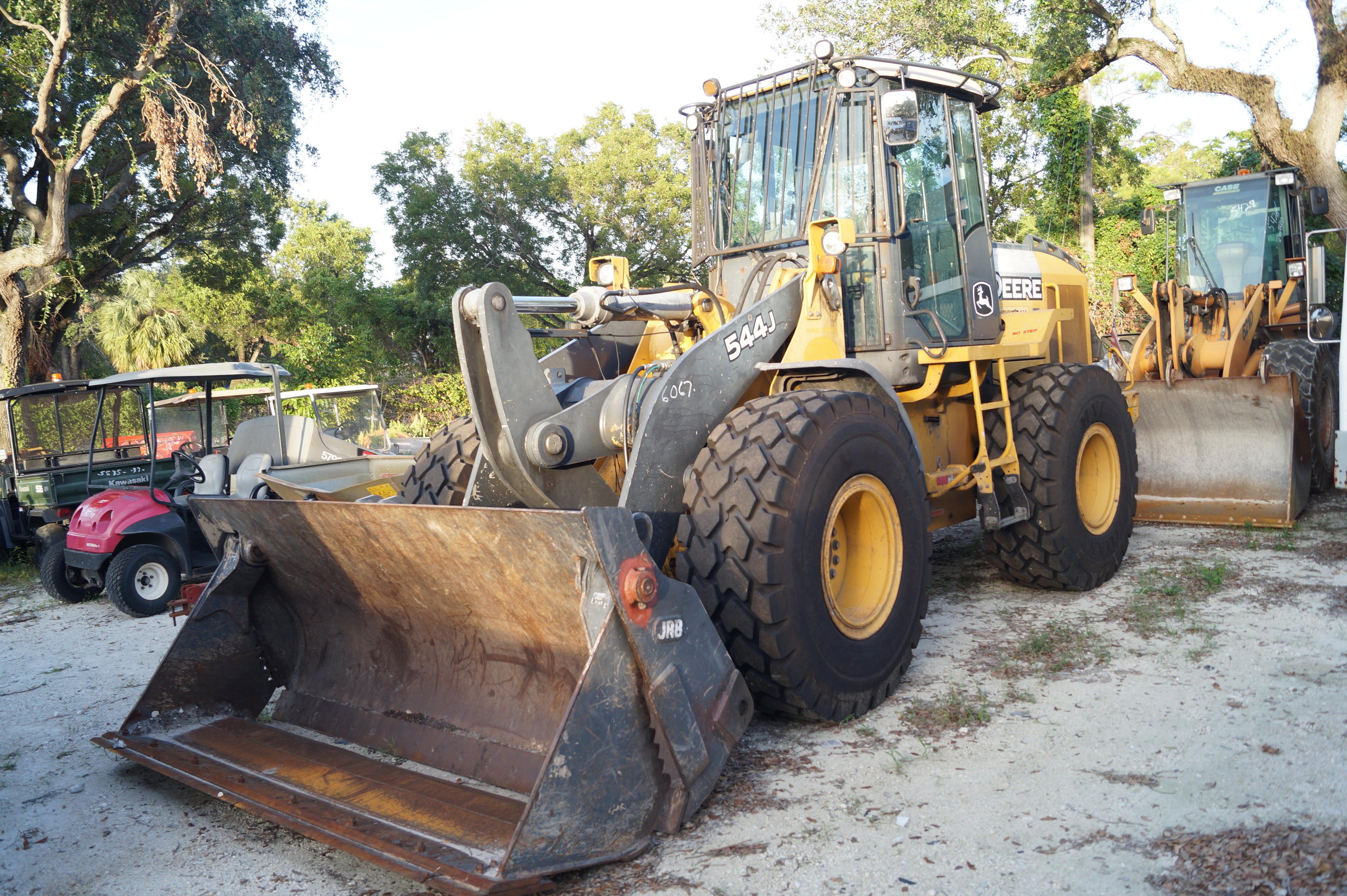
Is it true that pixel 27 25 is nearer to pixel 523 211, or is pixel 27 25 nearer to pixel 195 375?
pixel 195 375

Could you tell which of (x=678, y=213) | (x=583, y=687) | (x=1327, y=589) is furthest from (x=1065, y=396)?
(x=678, y=213)

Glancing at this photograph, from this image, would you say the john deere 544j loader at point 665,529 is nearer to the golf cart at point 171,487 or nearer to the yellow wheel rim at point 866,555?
the yellow wheel rim at point 866,555

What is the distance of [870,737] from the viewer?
154 inches

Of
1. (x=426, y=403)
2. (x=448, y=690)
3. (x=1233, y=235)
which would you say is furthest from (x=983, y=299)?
(x=426, y=403)

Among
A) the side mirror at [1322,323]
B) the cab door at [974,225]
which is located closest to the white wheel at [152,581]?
the cab door at [974,225]

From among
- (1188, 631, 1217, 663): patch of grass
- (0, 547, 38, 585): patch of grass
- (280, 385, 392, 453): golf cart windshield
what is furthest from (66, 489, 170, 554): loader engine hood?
(1188, 631, 1217, 663): patch of grass

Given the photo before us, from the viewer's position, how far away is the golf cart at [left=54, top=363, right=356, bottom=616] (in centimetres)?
834

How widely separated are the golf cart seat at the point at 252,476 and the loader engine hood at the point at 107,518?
816 millimetres

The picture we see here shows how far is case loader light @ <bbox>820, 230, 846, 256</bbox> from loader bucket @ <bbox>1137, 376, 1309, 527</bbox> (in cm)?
474

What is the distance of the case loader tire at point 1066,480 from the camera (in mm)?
5695

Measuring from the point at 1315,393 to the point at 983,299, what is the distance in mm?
4477

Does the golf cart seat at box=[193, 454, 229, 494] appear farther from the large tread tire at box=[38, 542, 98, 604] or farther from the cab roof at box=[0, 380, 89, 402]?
the cab roof at box=[0, 380, 89, 402]

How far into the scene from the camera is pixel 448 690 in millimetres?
4004

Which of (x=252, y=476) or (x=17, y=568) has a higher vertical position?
(x=252, y=476)
